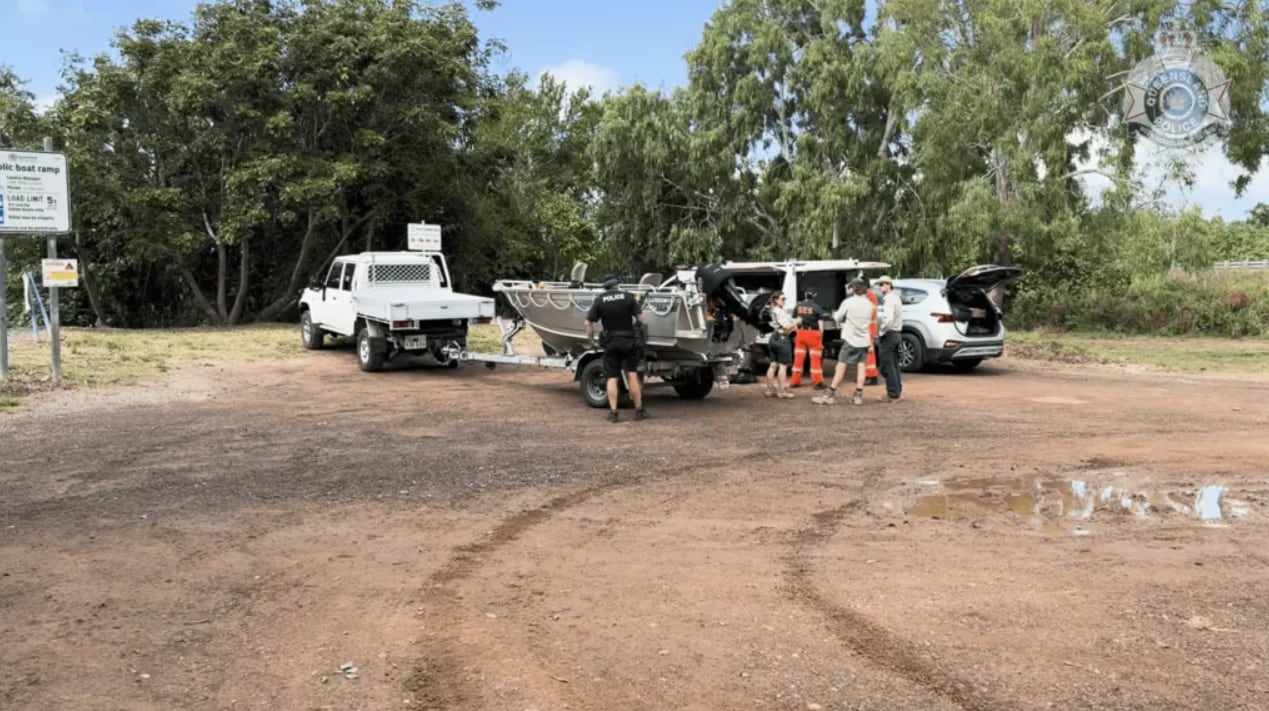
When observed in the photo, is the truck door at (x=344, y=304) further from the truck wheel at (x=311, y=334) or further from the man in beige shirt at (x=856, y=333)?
the man in beige shirt at (x=856, y=333)

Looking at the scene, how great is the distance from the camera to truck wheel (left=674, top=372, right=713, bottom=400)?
506 inches

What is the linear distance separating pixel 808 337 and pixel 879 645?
9.46m

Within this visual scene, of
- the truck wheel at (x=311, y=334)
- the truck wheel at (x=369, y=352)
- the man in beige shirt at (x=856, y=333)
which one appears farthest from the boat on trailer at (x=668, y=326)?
the truck wheel at (x=311, y=334)

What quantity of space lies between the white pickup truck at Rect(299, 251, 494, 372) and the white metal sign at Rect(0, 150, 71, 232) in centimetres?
440

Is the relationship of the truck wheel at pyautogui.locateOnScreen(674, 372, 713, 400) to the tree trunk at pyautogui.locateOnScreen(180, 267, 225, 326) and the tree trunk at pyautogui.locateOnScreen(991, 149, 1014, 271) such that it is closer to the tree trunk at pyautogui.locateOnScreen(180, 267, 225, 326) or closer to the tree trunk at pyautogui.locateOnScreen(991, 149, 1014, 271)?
the tree trunk at pyautogui.locateOnScreen(991, 149, 1014, 271)

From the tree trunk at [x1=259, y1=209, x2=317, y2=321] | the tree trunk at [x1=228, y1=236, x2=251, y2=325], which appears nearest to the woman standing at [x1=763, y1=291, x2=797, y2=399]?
the tree trunk at [x1=259, y1=209, x2=317, y2=321]

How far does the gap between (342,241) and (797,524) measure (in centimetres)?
2489

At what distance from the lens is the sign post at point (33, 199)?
13484 millimetres

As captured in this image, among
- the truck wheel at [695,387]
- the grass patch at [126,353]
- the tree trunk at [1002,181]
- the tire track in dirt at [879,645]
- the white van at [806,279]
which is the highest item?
the tree trunk at [1002,181]

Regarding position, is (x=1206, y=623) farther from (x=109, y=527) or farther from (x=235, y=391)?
(x=235, y=391)

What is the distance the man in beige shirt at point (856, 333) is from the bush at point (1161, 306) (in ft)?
55.0

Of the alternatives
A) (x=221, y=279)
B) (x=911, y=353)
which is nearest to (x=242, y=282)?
(x=221, y=279)

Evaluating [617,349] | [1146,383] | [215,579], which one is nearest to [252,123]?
[617,349]

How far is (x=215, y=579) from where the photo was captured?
5.32 metres
